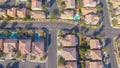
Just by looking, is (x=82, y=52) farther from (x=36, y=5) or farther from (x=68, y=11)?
(x=36, y=5)

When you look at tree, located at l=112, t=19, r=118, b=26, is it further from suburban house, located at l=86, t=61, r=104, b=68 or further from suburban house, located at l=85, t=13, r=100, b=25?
suburban house, located at l=86, t=61, r=104, b=68

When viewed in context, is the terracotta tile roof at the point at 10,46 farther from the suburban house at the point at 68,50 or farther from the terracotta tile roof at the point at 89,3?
the terracotta tile roof at the point at 89,3

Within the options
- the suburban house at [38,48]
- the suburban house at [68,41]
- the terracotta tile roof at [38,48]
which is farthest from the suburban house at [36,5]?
the suburban house at [68,41]

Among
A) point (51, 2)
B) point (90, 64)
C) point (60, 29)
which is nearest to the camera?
point (90, 64)

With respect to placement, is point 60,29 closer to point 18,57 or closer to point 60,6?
point 60,6

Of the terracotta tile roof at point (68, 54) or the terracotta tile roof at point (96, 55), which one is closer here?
the terracotta tile roof at point (68, 54)

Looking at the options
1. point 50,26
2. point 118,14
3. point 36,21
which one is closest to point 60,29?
point 50,26

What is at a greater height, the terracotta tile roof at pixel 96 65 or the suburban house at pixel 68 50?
the suburban house at pixel 68 50
